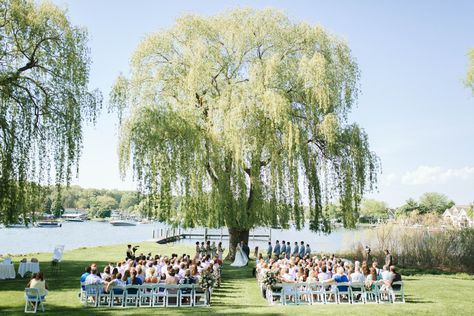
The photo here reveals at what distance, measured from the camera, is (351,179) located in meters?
21.6

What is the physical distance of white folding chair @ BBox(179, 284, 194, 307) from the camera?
502 inches

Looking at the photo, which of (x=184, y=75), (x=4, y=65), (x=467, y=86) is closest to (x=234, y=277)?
(x=184, y=75)

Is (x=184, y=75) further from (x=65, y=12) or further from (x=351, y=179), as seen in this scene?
(x=351, y=179)

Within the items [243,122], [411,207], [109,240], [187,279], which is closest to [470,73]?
[243,122]

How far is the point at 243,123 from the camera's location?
20594mm

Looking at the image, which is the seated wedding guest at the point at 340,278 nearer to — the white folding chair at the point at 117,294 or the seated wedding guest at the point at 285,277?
the seated wedding guest at the point at 285,277

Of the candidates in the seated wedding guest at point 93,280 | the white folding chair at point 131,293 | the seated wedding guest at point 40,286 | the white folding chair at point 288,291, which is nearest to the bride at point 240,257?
the white folding chair at point 288,291

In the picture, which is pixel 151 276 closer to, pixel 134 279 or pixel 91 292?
pixel 134 279

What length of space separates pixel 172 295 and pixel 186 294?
16.8 inches

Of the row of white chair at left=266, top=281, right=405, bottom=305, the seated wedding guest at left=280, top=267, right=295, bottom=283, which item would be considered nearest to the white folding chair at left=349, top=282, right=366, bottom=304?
the row of white chair at left=266, top=281, right=405, bottom=305

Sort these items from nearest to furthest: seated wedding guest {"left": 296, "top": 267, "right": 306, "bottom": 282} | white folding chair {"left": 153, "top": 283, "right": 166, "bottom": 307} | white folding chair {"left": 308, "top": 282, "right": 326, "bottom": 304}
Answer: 1. white folding chair {"left": 153, "top": 283, "right": 166, "bottom": 307}
2. white folding chair {"left": 308, "top": 282, "right": 326, "bottom": 304}
3. seated wedding guest {"left": 296, "top": 267, "right": 306, "bottom": 282}

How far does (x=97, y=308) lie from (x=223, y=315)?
3.73 meters

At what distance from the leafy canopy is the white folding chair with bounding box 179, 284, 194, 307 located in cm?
611

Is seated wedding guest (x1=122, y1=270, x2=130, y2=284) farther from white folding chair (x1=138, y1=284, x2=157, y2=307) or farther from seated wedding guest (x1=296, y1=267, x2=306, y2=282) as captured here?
seated wedding guest (x1=296, y1=267, x2=306, y2=282)
